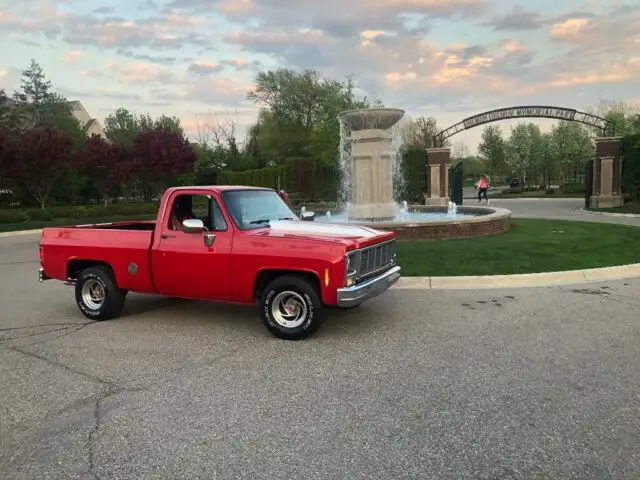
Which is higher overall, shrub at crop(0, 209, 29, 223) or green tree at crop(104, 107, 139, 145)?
green tree at crop(104, 107, 139, 145)

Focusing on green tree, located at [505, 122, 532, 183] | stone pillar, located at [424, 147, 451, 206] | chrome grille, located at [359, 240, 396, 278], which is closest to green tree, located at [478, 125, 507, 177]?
green tree, located at [505, 122, 532, 183]

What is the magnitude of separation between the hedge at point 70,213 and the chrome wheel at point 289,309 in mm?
27128

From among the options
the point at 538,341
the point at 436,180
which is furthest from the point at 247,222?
the point at 436,180

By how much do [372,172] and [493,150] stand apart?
188ft

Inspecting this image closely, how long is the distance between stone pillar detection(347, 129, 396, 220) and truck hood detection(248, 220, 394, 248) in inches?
367

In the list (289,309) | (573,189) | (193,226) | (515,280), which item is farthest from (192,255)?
(573,189)

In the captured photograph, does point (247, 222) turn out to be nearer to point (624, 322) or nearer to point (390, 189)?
point (624, 322)

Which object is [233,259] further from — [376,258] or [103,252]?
[103,252]

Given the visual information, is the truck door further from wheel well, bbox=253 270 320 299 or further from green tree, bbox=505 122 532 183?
green tree, bbox=505 122 532 183

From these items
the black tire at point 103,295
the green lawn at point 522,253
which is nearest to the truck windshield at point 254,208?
the black tire at point 103,295

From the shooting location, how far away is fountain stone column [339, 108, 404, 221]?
16.4 meters

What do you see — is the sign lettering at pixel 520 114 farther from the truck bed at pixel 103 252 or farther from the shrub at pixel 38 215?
the truck bed at pixel 103 252

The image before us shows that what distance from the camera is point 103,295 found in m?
7.69

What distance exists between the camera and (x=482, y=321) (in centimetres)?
717
